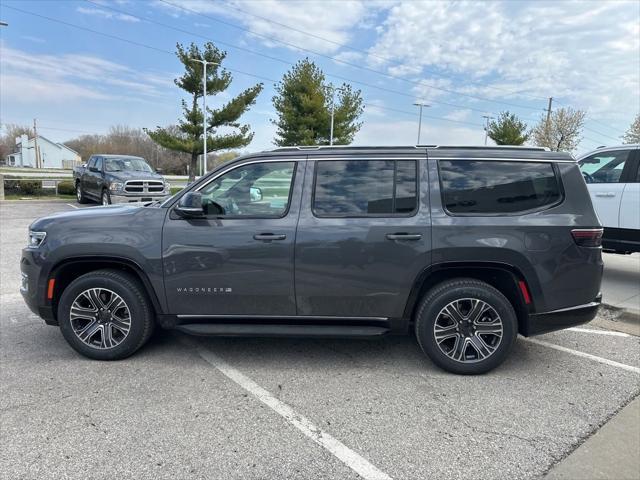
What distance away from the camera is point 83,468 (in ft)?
8.24

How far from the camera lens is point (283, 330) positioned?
3.73 metres

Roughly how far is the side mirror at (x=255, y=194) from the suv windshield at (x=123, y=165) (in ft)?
43.1

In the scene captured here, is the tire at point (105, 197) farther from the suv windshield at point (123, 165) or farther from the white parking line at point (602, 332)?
the white parking line at point (602, 332)

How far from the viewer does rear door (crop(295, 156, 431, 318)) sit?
11.8 ft

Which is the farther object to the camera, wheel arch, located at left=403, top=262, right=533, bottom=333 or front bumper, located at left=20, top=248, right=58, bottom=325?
front bumper, located at left=20, top=248, right=58, bottom=325


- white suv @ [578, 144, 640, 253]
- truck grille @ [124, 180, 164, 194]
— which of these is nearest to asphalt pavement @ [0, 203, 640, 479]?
white suv @ [578, 144, 640, 253]

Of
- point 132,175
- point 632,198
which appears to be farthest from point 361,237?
point 132,175

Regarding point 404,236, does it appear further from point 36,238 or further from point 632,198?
point 632,198

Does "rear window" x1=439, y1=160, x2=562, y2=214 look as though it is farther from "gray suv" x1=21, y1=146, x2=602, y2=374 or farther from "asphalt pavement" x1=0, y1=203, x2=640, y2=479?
"asphalt pavement" x1=0, y1=203, x2=640, y2=479

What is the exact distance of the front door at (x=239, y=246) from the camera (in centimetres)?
367

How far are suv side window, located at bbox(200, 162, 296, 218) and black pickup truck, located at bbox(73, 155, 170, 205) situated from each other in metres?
10.6

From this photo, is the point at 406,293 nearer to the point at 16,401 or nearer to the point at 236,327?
the point at 236,327

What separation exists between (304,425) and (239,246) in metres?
1.50

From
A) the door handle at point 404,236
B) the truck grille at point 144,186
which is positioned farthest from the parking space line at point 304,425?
the truck grille at point 144,186
